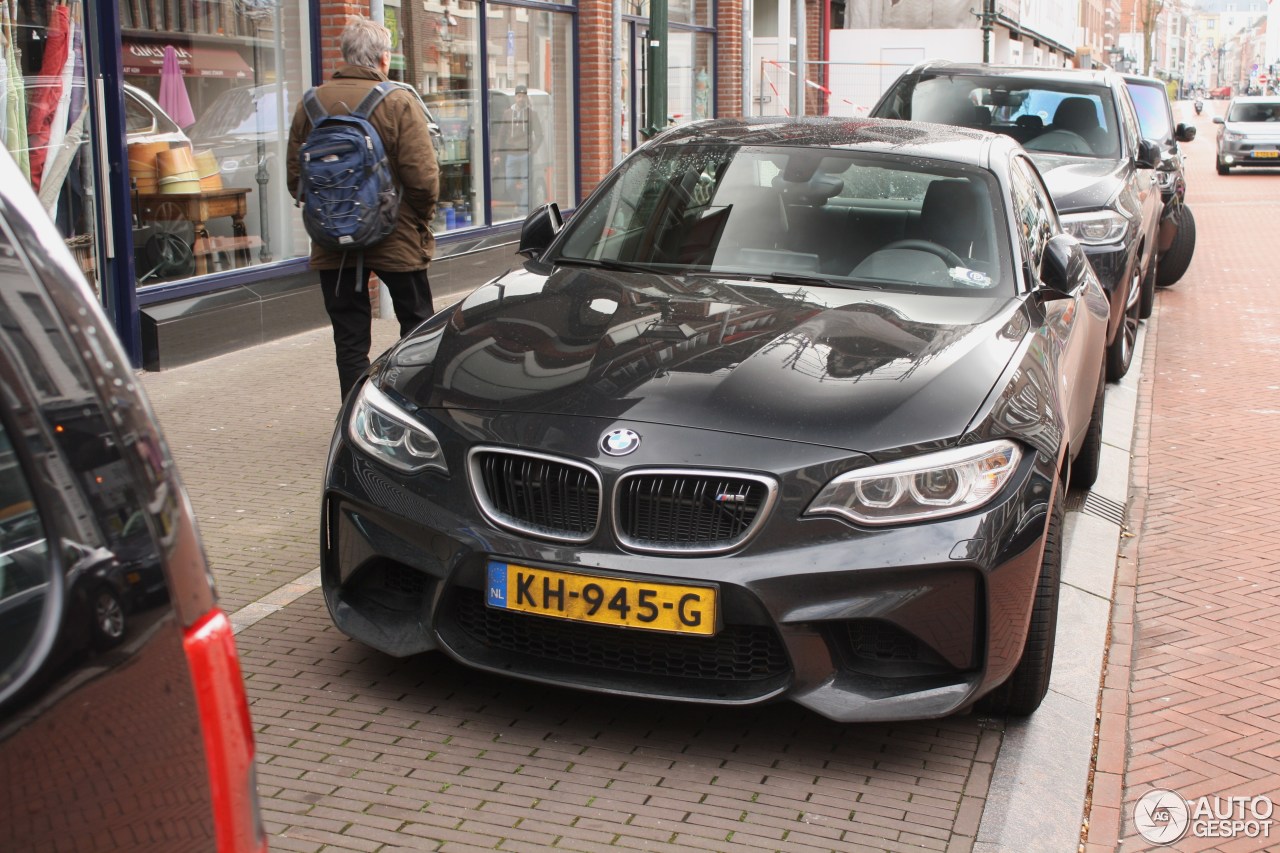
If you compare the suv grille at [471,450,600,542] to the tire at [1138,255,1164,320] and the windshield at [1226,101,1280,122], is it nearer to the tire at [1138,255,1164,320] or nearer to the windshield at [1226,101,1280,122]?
the tire at [1138,255,1164,320]

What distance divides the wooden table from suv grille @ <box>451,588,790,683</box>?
5705 mm

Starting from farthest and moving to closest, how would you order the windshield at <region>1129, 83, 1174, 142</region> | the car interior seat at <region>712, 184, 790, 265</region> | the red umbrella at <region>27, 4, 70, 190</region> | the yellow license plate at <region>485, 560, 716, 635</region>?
the windshield at <region>1129, 83, 1174, 142</region> → the red umbrella at <region>27, 4, 70, 190</region> → the car interior seat at <region>712, 184, 790, 265</region> → the yellow license plate at <region>485, 560, 716, 635</region>

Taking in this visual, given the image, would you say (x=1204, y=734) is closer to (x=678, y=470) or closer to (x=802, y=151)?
(x=678, y=470)

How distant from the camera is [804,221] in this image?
17.0ft

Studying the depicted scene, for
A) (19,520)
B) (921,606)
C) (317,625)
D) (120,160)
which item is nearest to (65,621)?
(19,520)

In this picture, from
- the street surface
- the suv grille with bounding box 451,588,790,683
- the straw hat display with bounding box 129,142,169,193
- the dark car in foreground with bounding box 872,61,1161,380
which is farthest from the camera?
the dark car in foreground with bounding box 872,61,1161,380

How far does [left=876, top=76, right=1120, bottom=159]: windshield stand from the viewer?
35.5 feet

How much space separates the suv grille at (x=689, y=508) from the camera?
3.56 meters

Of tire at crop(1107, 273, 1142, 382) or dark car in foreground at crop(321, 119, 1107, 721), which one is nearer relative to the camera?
dark car in foreground at crop(321, 119, 1107, 721)

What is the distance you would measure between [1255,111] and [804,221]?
35183mm

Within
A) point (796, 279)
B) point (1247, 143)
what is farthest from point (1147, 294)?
point (1247, 143)

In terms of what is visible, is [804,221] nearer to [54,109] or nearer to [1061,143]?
[54,109]

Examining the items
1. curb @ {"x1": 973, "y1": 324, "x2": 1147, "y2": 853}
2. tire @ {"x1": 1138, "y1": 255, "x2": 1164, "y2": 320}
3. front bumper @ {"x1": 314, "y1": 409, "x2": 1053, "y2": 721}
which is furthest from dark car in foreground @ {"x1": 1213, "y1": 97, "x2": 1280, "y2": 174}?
front bumper @ {"x1": 314, "y1": 409, "x2": 1053, "y2": 721}

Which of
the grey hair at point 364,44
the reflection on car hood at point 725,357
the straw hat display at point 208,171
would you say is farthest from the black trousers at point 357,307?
the straw hat display at point 208,171
